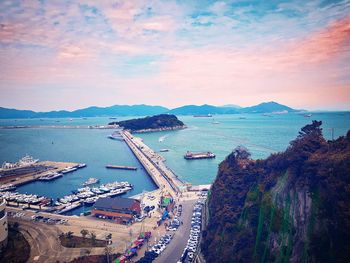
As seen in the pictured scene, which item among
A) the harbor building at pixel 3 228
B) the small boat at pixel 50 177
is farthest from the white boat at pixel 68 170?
the harbor building at pixel 3 228

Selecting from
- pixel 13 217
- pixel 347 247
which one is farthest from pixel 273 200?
pixel 13 217

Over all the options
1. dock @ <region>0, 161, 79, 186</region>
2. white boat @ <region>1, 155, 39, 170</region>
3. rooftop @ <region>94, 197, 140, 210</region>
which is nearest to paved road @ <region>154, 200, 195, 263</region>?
rooftop @ <region>94, 197, 140, 210</region>

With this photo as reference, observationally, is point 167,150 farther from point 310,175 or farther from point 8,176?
point 310,175

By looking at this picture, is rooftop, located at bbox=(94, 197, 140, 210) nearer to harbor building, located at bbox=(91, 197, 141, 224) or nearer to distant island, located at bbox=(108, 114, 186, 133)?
harbor building, located at bbox=(91, 197, 141, 224)

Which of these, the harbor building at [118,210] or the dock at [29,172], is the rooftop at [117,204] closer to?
the harbor building at [118,210]

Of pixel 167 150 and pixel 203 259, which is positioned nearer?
pixel 203 259

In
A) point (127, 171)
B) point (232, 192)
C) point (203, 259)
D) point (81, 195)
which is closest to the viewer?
point (203, 259)

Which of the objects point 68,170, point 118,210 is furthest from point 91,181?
point 118,210

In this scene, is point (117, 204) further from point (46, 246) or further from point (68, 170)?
point (68, 170)
